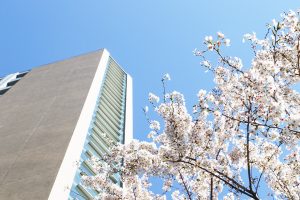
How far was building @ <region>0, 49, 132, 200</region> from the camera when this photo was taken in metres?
19.2

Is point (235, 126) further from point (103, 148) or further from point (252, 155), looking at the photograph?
point (103, 148)

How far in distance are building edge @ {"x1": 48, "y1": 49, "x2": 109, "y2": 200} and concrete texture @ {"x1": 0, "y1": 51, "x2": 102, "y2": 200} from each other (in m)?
0.28

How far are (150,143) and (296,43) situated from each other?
3456 millimetres

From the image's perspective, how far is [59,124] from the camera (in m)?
26.1

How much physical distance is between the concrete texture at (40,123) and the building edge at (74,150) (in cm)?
28

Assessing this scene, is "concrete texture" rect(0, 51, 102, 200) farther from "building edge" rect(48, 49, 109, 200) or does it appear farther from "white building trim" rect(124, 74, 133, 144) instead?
"white building trim" rect(124, 74, 133, 144)

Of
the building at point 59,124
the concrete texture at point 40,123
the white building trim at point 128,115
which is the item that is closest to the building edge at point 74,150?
the building at point 59,124

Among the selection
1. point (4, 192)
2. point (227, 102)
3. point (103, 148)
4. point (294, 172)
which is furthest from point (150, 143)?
point (103, 148)

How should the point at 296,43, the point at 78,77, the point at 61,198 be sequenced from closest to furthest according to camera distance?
the point at 296,43 → the point at 61,198 → the point at 78,77

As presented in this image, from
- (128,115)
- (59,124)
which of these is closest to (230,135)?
(59,124)

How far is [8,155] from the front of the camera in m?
23.2

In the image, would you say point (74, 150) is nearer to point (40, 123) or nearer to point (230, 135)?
point (40, 123)

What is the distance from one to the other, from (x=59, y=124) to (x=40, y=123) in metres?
1.98

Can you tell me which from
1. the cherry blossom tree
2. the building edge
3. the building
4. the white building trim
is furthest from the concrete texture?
the cherry blossom tree
